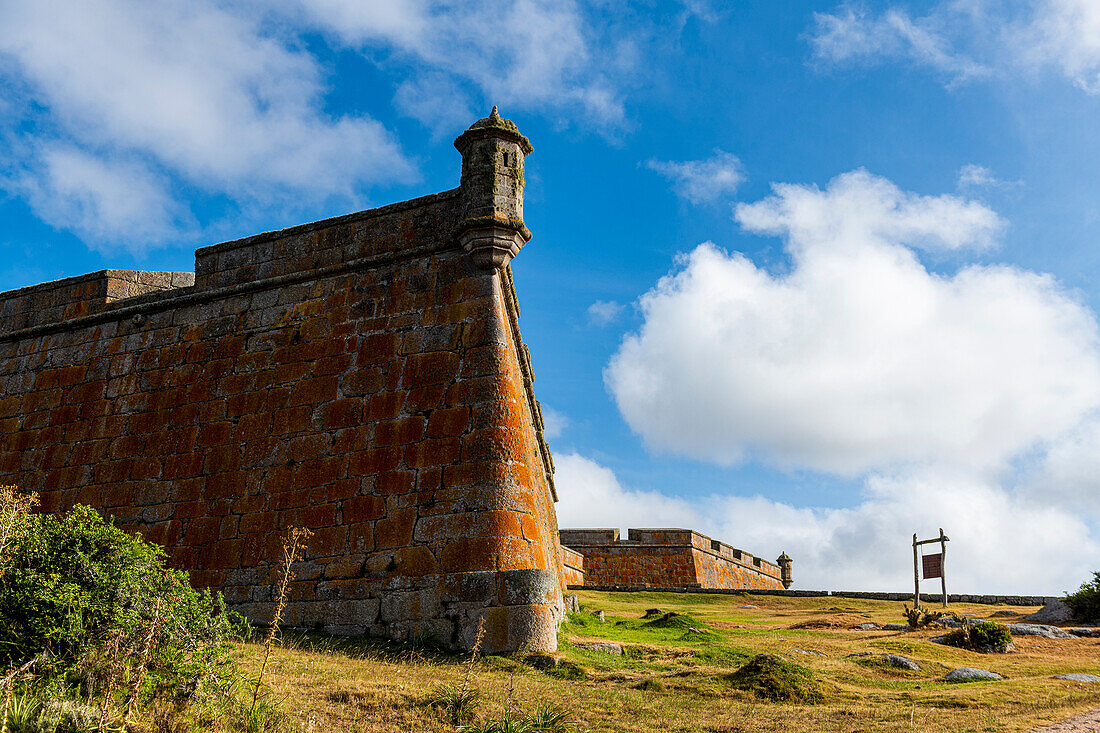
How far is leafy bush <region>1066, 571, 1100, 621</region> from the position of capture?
651 inches

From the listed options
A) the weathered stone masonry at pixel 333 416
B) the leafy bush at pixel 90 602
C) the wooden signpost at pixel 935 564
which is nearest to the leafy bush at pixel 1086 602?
the wooden signpost at pixel 935 564

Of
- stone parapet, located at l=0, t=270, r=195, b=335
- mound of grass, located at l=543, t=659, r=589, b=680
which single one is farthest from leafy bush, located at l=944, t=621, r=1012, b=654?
stone parapet, located at l=0, t=270, r=195, b=335

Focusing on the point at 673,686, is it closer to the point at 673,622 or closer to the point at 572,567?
the point at 673,622

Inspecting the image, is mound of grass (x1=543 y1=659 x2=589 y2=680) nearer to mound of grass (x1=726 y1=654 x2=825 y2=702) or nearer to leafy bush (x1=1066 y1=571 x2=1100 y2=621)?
mound of grass (x1=726 y1=654 x2=825 y2=702)

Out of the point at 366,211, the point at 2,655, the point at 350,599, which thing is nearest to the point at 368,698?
the point at 2,655

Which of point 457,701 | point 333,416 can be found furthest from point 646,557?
point 457,701

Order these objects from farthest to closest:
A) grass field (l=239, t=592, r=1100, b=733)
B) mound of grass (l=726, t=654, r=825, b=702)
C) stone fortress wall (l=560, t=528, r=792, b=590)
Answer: stone fortress wall (l=560, t=528, r=792, b=590) < mound of grass (l=726, t=654, r=825, b=702) < grass field (l=239, t=592, r=1100, b=733)

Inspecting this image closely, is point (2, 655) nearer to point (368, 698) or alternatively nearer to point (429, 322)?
point (368, 698)

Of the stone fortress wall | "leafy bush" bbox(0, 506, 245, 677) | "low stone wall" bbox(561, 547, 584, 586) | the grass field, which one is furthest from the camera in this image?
the stone fortress wall

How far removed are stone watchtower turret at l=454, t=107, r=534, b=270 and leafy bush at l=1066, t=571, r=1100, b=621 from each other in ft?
46.5

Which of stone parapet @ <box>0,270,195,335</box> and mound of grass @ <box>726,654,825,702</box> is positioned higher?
stone parapet @ <box>0,270,195,335</box>

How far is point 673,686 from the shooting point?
809 centimetres

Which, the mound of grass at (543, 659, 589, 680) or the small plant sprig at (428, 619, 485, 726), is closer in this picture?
the small plant sprig at (428, 619, 485, 726)

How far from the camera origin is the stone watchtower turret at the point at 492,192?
10.6 metres
